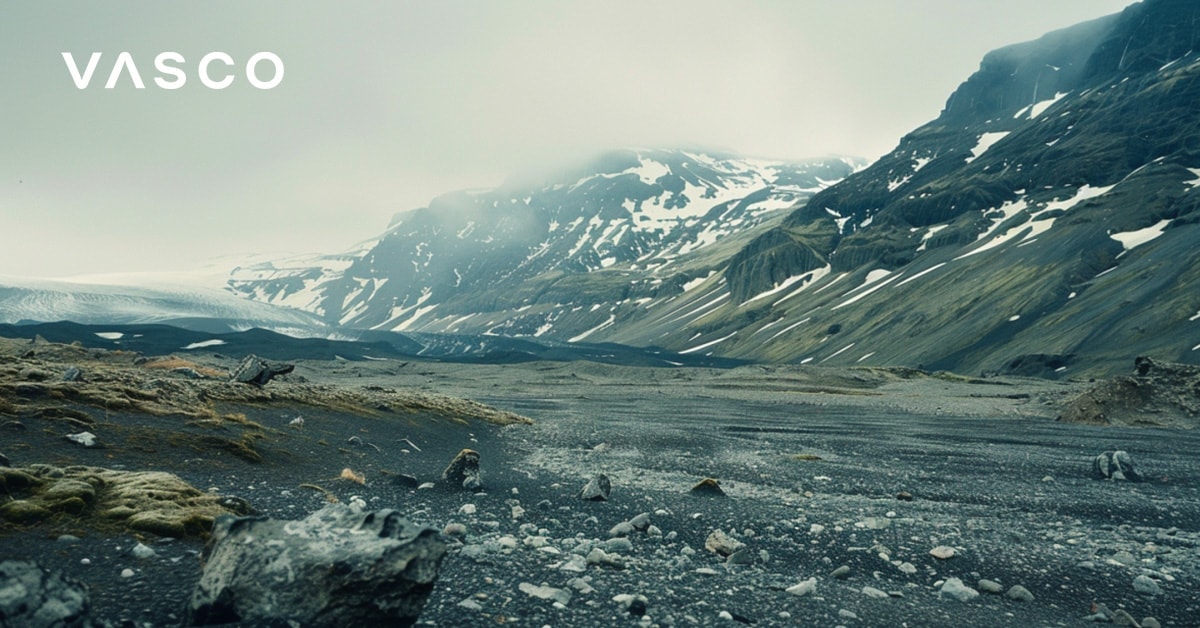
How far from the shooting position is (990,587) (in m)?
10.8

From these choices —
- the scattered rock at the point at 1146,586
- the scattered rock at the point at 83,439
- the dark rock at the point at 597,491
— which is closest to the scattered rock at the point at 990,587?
the scattered rock at the point at 1146,586

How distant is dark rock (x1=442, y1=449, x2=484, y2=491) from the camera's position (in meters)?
17.1

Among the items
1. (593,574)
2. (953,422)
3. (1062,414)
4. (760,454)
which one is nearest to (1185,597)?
Result: (593,574)

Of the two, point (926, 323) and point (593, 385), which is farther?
point (926, 323)

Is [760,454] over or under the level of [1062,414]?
over

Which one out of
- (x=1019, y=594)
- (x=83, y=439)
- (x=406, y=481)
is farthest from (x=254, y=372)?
(x=1019, y=594)

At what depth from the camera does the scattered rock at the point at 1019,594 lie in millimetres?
10484

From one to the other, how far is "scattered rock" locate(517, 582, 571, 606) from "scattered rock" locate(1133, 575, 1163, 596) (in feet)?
33.7

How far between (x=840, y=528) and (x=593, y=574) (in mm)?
7223

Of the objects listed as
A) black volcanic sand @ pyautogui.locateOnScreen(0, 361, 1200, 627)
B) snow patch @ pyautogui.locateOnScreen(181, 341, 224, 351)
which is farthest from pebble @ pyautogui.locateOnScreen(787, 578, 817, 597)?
snow patch @ pyautogui.locateOnScreen(181, 341, 224, 351)

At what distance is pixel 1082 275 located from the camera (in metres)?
150

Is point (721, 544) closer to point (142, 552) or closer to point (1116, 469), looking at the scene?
point (142, 552)

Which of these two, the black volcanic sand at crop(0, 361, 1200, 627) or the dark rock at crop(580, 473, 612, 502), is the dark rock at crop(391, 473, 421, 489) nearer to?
the black volcanic sand at crop(0, 361, 1200, 627)

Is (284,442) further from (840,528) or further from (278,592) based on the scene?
(840,528)
